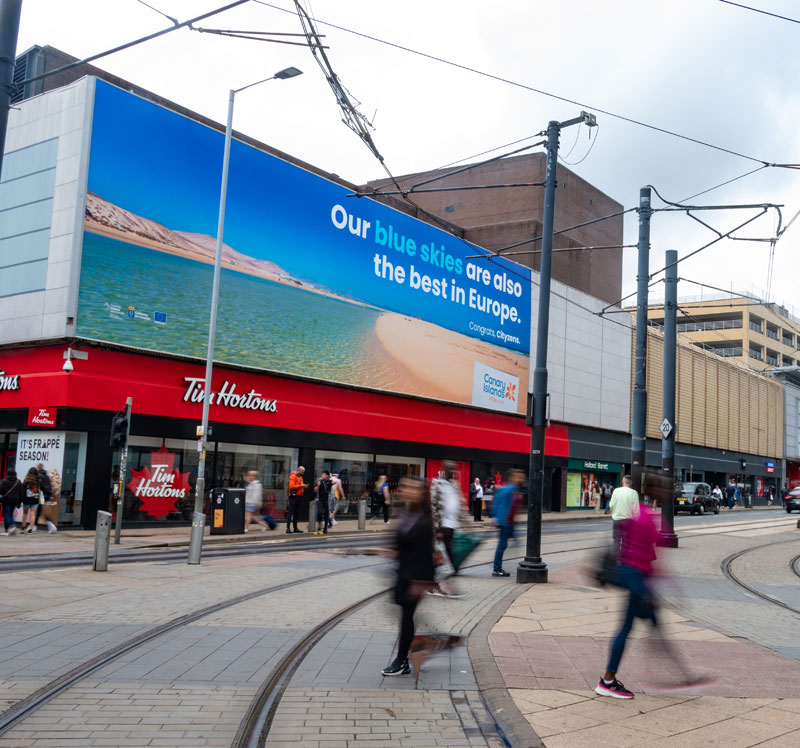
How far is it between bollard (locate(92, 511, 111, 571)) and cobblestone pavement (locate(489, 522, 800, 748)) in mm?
6625

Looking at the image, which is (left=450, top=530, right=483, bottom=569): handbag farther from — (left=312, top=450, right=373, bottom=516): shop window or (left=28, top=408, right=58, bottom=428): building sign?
(left=312, top=450, right=373, bottom=516): shop window

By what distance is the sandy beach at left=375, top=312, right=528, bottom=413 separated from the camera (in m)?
33.1

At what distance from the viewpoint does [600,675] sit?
663 centimetres

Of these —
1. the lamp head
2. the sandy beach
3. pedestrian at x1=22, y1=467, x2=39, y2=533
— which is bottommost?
pedestrian at x1=22, y1=467, x2=39, y2=533

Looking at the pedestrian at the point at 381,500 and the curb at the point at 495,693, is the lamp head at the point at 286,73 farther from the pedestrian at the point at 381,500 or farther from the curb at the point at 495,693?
the curb at the point at 495,693

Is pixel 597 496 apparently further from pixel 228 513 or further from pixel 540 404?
pixel 540 404

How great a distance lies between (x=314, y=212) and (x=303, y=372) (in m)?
5.85

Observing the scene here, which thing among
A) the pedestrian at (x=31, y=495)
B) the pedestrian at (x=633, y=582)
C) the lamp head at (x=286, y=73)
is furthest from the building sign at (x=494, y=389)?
the pedestrian at (x=633, y=582)

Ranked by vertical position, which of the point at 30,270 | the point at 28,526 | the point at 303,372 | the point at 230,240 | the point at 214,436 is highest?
the point at 230,240

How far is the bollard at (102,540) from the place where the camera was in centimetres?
1299

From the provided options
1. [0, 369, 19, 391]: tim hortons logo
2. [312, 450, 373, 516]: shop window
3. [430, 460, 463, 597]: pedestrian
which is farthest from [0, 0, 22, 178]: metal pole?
[312, 450, 373, 516]: shop window

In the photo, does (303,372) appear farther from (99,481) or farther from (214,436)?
(99,481)

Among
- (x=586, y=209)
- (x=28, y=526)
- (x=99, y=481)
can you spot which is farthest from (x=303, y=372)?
(x=586, y=209)

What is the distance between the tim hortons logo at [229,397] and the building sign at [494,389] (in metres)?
12.8
